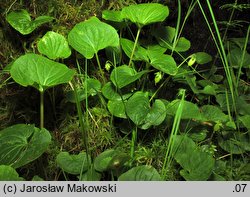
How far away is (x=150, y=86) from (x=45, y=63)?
53 centimetres

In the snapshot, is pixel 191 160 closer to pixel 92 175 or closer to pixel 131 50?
pixel 92 175

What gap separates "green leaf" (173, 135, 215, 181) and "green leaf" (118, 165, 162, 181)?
17 cm

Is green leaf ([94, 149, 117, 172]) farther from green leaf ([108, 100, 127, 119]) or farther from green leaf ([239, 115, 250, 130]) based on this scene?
green leaf ([239, 115, 250, 130])

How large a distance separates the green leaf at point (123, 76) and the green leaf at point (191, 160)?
0.30m

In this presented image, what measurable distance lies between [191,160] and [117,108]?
1.24 ft

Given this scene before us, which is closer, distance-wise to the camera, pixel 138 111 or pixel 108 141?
pixel 138 111

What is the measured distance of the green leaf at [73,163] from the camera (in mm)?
1376

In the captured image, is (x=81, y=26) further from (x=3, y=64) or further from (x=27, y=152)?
(x=27, y=152)

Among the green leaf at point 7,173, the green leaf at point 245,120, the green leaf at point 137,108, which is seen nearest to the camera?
the green leaf at point 7,173

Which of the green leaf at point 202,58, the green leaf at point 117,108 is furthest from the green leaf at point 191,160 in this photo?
the green leaf at point 202,58

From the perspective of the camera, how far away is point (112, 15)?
5.27ft

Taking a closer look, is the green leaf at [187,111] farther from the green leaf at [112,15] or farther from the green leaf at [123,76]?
the green leaf at [112,15]

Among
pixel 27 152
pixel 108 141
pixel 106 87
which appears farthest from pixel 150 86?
pixel 27 152

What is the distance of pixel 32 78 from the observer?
1.36 metres
